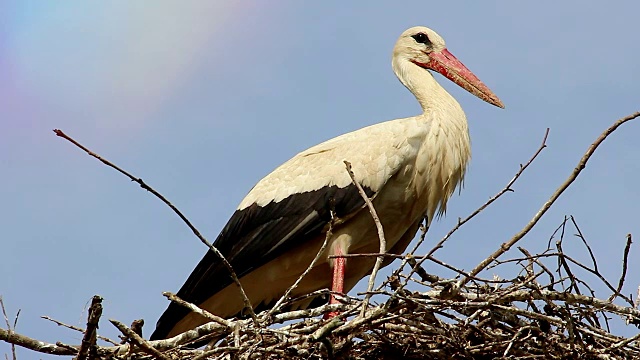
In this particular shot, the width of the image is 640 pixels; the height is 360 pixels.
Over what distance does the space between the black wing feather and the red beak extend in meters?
1.37

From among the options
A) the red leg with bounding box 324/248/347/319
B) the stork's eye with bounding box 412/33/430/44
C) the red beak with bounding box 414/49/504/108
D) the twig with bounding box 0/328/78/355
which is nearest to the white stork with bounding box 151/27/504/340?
the red leg with bounding box 324/248/347/319

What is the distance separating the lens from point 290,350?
5480 mm

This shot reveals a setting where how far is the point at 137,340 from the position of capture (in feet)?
16.7

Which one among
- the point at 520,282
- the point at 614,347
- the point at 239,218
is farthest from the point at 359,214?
the point at 614,347

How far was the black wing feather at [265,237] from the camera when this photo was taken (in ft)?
22.8

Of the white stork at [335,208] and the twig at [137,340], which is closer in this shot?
the twig at [137,340]

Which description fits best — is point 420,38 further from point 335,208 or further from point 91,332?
point 91,332

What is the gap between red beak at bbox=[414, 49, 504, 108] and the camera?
778 cm

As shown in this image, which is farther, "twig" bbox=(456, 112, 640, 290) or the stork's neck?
the stork's neck

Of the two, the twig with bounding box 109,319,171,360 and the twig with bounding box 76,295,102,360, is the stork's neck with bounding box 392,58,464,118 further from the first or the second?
the twig with bounding box 76,295,102,360

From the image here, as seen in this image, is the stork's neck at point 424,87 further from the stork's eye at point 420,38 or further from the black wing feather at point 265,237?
the black wing feather at point 265,237

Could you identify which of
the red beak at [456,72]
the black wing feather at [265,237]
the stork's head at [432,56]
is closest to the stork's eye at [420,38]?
the stork's head at [432,56]

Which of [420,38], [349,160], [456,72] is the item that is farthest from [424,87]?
[349,160]

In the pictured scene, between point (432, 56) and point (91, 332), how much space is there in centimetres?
388
